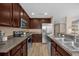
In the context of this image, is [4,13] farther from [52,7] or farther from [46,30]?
[46,30]

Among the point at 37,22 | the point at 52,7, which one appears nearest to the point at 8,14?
the point at 52,7

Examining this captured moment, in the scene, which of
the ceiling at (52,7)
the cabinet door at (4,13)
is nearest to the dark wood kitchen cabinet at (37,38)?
the ceiling at (52,7)

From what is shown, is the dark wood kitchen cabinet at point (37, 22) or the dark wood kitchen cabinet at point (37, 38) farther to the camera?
the dark wood kitchen cabinet at point (37, 22)

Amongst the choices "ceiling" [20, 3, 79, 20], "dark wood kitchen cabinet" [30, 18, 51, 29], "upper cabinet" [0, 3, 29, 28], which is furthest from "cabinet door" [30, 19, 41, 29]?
"upper cabinet" [0, 3, 29, 28]

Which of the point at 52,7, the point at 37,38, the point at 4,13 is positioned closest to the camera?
the point at 4,13

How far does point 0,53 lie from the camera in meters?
1.50

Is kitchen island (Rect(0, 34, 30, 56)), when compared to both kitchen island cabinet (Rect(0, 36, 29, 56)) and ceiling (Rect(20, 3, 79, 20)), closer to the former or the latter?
kitchen island cabinet (Rect(0, 36, 29, 56))

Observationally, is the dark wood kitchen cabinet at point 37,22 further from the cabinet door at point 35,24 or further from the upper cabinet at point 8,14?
the upper cabinet at point 8,14

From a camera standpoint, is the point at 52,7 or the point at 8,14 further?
the point at 52,7

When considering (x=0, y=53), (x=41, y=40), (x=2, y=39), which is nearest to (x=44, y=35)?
(x=41, y=40)

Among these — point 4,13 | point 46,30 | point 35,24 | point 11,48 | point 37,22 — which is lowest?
point 11,48

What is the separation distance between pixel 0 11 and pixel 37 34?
7438 mm

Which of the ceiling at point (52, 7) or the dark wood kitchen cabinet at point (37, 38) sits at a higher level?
the ceiling at point (52, 7)

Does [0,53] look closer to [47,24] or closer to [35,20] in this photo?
[47,24]
